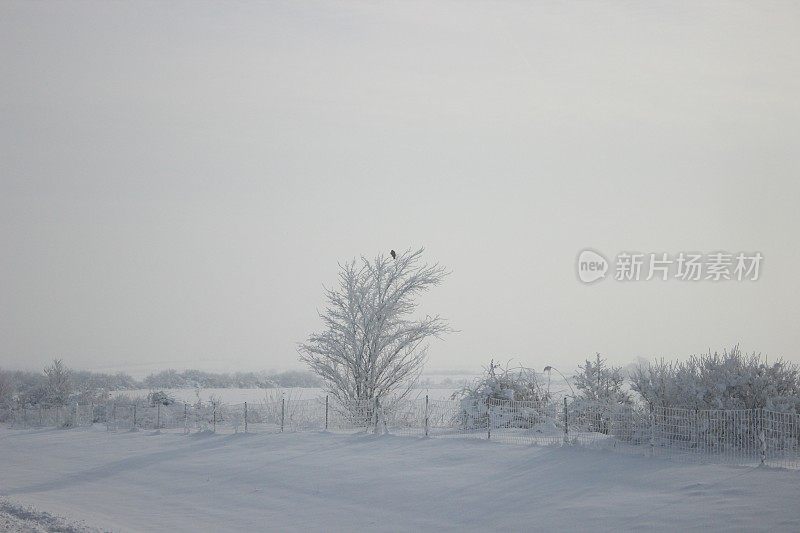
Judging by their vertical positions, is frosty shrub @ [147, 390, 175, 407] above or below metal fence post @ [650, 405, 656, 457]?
below

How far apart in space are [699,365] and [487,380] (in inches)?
323

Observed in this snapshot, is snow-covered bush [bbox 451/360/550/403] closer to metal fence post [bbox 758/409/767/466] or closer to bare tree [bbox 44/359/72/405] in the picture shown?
metal fence post [bbox 758/409/767/466]

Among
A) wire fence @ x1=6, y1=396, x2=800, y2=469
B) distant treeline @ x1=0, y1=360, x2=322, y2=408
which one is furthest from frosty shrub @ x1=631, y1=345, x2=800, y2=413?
distant treeline @ x1=0, y1=360, x2=322, y2=408

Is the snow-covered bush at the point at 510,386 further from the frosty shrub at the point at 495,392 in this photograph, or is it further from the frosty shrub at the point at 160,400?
the frosty shrub at the point at 160,400

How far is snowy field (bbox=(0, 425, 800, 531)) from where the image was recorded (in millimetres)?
13617

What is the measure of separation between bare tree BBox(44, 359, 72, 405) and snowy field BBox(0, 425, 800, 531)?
23.0 m

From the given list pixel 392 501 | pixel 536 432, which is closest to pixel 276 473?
pixel 392 501

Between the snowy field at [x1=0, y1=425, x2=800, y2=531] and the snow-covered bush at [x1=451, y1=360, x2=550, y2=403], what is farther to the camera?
the snow-covered bush at [x1=451, y1=360, x2=550, y2=403]

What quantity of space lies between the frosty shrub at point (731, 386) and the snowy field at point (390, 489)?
8.88 feet

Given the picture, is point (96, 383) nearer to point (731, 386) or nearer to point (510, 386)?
point (510, 386)

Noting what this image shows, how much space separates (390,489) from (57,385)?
119 ft

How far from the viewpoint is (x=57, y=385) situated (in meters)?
47.5

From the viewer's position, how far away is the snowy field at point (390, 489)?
536 inches

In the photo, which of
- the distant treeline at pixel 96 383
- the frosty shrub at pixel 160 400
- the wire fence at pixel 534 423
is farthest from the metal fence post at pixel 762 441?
the distant treeline at pixel 96 383
